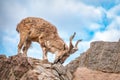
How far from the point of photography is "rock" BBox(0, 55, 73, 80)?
1688cm

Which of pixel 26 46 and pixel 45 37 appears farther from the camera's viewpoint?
pixel 26 46

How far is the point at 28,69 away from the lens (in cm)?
1719

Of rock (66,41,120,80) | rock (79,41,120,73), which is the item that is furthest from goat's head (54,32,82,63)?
rock (79,41,120,73)

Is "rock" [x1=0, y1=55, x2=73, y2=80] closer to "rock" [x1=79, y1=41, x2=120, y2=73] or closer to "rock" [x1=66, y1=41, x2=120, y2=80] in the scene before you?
"rock" [x1=66, y1=41, x2=120, y2=80]

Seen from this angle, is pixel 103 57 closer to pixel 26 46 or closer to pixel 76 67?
pixel 76 67

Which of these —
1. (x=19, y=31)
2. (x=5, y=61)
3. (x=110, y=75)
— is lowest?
(x=110, y=75)

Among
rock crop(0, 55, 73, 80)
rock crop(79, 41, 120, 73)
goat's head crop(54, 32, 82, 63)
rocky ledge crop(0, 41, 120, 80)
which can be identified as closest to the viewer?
rock crop(0, 55, 73, 80)

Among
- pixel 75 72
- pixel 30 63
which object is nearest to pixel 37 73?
pixel 30 63

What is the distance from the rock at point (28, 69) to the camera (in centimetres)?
1688

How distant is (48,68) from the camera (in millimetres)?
17625

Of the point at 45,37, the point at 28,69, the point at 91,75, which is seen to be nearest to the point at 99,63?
the point at 91,75

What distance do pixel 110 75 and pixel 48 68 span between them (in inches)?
214

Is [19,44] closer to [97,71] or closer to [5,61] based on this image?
[5,61]

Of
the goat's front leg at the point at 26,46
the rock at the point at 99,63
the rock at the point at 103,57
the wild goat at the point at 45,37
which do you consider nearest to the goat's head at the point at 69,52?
the wild goat at the point at 45,37
